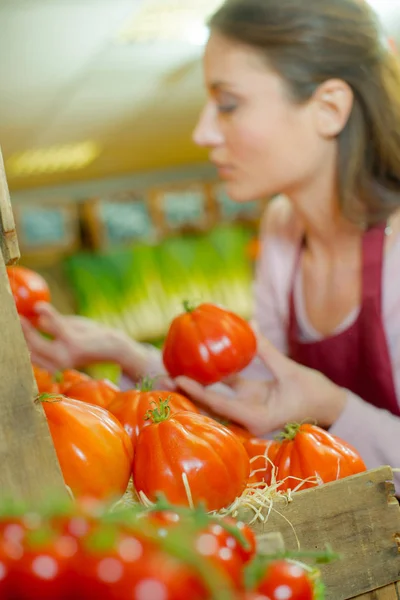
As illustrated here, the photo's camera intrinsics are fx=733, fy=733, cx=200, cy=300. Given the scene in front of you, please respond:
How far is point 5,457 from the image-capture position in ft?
2.31

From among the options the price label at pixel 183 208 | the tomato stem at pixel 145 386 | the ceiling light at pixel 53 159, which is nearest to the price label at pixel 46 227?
the ceiling light at pixel 53 159

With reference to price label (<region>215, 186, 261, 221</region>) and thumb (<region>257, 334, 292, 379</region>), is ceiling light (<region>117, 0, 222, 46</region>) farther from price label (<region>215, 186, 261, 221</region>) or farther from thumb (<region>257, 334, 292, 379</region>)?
price label (<region>215, 186, 261, 221</region>)

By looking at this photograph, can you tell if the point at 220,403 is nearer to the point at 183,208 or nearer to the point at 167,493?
the point at 167,493

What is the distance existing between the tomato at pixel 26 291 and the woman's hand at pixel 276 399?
1.58 feet

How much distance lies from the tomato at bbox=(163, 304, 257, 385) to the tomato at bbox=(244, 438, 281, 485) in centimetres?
18

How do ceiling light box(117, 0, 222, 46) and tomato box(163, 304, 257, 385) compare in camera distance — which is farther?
ceiling light box(117, 0, 222, 46)

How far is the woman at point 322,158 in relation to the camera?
1.63 metres

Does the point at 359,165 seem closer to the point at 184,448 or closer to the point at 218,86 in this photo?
the point at 218,86

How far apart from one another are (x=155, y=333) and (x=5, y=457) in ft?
16.4

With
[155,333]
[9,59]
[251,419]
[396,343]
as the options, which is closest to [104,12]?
[9,59]

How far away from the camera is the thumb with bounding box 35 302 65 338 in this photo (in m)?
1.70

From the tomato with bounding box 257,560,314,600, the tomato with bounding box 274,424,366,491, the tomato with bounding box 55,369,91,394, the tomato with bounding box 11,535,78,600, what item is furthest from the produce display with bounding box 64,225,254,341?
the tomato with bounding box 11,535,78,600

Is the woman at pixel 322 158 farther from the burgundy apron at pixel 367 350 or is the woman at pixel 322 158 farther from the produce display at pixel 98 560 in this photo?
the produce display at pixel 98 560

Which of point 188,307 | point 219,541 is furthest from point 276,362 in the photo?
point 219,541
